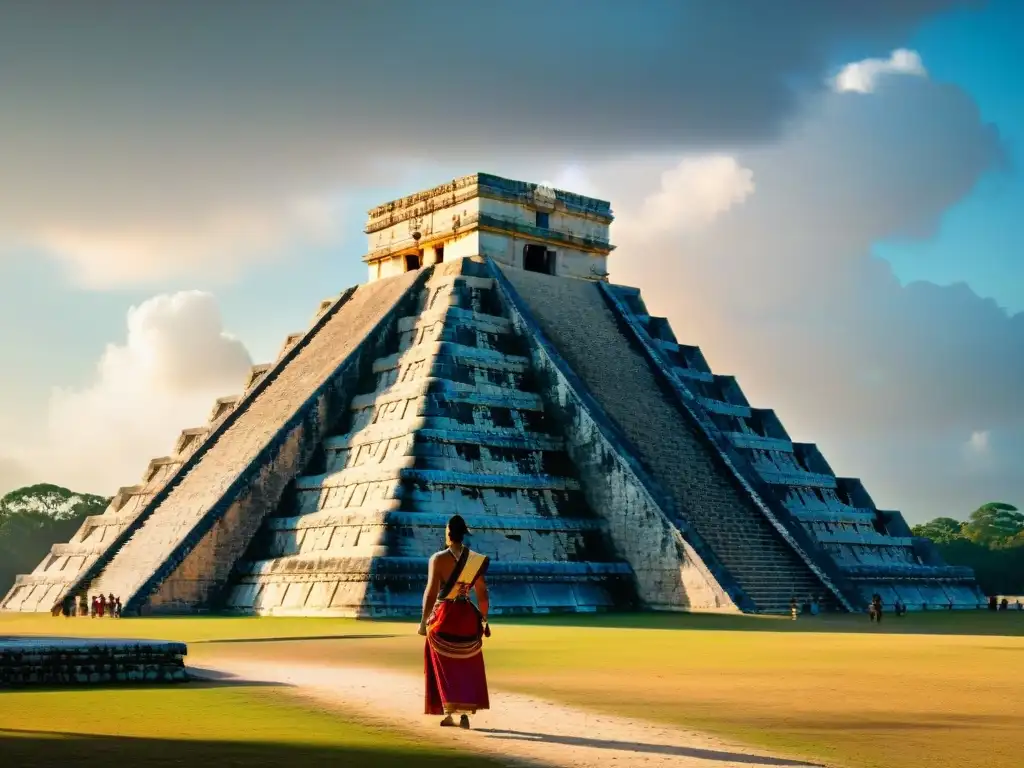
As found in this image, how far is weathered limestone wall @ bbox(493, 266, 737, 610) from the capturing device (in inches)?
988

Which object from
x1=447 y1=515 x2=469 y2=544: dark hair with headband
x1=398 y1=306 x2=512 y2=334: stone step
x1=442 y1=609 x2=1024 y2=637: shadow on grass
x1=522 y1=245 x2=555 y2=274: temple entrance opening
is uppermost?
x1=522 y1=245 x2=555 y2=274: temple entrance opening

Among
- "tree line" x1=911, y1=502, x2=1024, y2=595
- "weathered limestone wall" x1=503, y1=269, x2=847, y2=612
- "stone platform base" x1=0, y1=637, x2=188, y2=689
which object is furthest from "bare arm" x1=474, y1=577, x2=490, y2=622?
"tree line" x1=911, y1=502, x2=1024, y2=595

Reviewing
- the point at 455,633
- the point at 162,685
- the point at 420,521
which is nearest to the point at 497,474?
the point at 420,521

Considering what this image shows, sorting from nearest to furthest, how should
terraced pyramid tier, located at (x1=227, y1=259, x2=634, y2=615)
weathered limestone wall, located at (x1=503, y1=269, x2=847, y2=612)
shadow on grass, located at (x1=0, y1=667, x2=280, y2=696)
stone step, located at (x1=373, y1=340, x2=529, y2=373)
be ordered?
1. shadow on grass, located at (x1=0, y1=667, x2=280, y2=696)
2. terraced pyramid tier, located at (x1=227, y1=259, x2=634, y2=615)
3. weathered limestone wall, located at (x1=503, y1=269, x2=847, y2=612)
4. stone step, located at (x1=373, y1=340, x2=529, y2=373)

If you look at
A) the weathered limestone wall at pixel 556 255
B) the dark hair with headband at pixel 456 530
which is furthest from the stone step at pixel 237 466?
the dark hair with headband at pixel 456 530

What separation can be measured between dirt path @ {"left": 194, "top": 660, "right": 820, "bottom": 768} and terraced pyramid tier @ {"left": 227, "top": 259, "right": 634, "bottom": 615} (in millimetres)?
12666

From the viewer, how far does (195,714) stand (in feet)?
31.6

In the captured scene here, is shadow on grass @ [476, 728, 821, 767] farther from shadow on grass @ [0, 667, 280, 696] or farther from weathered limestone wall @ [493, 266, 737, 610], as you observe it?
weathered limestone wall @ [493, 266, 737, 610]

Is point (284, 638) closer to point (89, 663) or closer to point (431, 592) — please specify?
point (89, 663)

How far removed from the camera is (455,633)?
368 inches

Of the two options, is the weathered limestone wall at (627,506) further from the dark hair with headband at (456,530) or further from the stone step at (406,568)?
the dark hair with headband at (456,530)

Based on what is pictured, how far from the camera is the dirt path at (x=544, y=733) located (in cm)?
787

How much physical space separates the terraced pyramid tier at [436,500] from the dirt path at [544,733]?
12666mm

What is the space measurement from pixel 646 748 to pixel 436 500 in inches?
696
